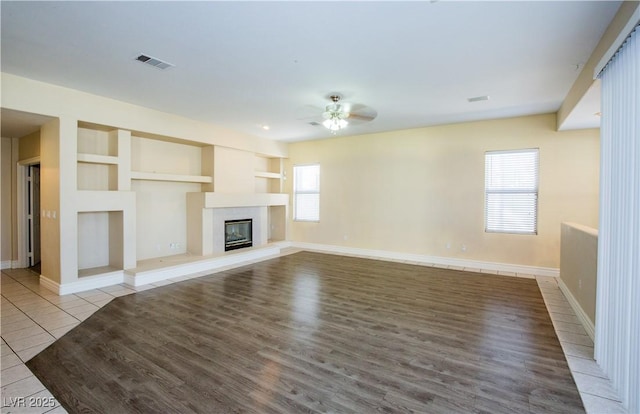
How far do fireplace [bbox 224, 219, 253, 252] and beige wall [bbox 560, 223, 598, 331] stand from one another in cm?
631

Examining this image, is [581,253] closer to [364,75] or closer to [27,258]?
[364,75]

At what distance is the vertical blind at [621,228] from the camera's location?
82.0 inches

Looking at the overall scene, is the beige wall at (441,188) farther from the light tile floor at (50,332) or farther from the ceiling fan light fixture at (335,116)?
the ceiling fan light fixture at (335,116)

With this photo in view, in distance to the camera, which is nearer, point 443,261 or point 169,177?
point 169,177

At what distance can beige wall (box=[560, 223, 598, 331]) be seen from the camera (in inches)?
129

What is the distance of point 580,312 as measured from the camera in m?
3.67

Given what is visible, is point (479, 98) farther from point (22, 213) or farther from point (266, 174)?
point (22, 213)

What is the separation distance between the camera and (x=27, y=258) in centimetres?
619

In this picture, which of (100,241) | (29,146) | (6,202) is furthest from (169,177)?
(6,202)

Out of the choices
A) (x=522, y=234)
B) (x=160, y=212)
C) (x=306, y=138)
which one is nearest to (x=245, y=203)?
(x=160, y=212)

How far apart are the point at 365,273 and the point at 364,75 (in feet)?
12.0

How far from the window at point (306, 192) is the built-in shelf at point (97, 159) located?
4.78m

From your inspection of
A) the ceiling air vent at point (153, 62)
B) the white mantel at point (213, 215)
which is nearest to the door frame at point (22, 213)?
the white mantel at point (213, 215)

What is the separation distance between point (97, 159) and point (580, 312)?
23.7 feet
